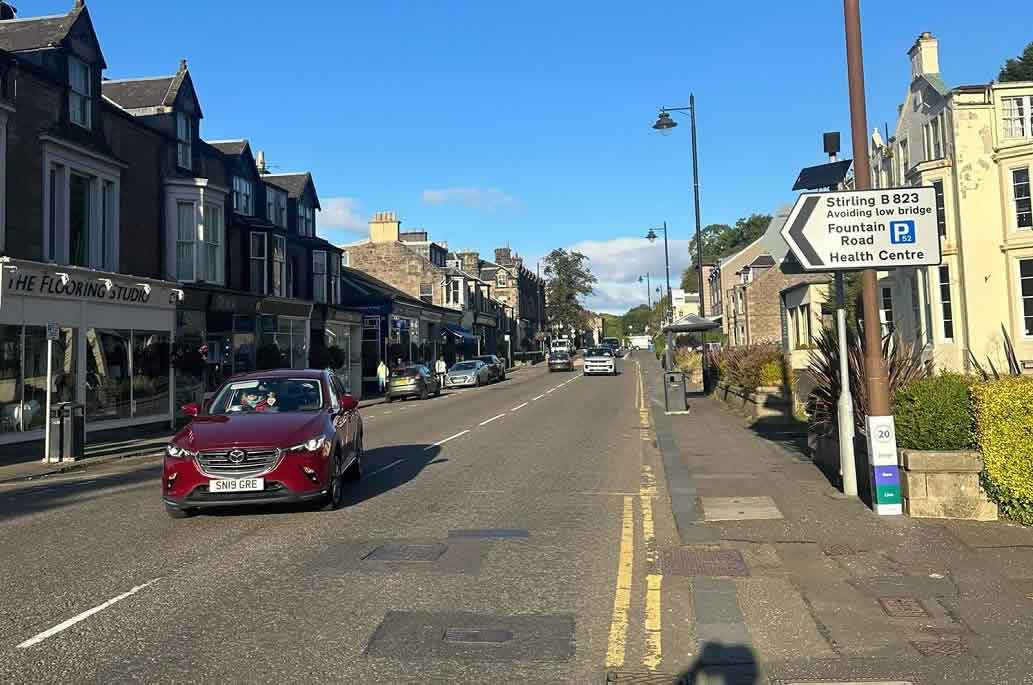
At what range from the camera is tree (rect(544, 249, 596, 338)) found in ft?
391

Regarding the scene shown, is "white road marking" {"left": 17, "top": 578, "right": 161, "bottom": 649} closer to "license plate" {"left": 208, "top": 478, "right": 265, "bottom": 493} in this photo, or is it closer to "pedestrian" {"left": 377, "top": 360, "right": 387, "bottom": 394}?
"license plate" {"left": 208, "top": 478, "right": 265, "bottom": 493}

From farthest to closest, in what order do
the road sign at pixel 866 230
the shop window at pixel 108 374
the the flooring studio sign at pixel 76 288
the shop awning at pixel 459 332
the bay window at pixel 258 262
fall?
the shop awning at pixel 459 332, the bay window at pixel 258 262, the shop window at pixel 108 374, the the flooring studio sign at pixel 76 288, the road sign at pixel 866 230

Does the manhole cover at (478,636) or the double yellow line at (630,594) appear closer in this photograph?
the double yellow line at (630,594)

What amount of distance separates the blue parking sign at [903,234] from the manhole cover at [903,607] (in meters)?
4.55

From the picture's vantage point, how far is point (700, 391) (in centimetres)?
3247

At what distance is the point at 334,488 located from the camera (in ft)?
32.4

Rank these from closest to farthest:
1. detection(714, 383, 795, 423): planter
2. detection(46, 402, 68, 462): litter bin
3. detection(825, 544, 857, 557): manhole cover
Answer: detection(825, 544, 857, 557): manhole cover < detection(46, 402, 68, 462): litter bin < detection(714, 383, 795, 423): planter

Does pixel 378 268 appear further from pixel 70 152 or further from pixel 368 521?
pixel 368 521

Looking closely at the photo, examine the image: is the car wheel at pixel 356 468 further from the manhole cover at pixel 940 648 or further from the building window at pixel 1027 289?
the building window at pixel 1027 289

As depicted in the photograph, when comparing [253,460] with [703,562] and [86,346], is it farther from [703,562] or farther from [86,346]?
[86,346]

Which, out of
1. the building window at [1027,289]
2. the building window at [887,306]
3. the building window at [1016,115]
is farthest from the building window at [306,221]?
the building window at [1027,289]

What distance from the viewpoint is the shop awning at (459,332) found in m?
64.3

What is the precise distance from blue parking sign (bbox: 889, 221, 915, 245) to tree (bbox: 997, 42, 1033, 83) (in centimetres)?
5488

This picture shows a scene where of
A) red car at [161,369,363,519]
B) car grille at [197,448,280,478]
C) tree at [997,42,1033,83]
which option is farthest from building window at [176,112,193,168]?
tree at [997,42,1033,83]
